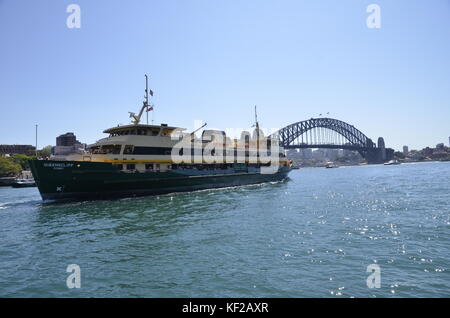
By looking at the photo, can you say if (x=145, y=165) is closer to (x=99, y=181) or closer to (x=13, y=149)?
(x=99, y=181)

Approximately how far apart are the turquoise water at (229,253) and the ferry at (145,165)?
19.1ft

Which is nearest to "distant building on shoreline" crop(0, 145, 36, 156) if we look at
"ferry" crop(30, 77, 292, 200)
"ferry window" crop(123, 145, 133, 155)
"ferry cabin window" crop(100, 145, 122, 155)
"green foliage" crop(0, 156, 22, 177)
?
"green foliage" crop(0, 156, 22, 177)

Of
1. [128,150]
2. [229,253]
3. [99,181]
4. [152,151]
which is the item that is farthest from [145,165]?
[229,253]

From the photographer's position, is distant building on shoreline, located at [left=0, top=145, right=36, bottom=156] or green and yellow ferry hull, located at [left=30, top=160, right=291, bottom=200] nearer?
green and yellow ferry hull, located at [left=30, top=160, right=291, bottom=200]

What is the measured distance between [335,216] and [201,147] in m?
19.5

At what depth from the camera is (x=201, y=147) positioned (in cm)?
3147

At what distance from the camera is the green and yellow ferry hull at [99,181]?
20.8 m

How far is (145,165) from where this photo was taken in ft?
85.8

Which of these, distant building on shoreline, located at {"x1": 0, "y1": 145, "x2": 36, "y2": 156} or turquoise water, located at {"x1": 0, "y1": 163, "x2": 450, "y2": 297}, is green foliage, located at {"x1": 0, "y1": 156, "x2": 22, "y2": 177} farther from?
distant building on shoreline, located at {"x1": 0, "y1": 145, "x2": 36, "y2": 156}

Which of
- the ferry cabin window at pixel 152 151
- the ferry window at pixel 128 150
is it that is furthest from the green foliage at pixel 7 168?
the ferry cabin window at pixel 152 151

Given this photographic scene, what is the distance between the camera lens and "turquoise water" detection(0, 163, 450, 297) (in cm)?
663

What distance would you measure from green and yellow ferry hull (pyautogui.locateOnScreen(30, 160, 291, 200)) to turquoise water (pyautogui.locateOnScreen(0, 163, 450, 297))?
18.4 feet
